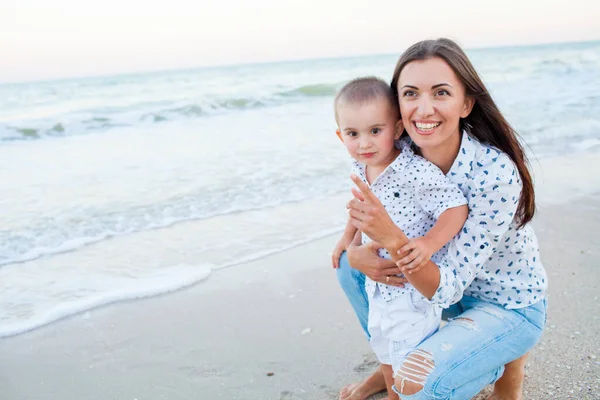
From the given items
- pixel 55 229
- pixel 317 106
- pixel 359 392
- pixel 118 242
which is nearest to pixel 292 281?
pixel 359 392

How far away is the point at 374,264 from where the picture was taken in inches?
94.0

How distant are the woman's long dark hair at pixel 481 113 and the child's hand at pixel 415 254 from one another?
473 mm

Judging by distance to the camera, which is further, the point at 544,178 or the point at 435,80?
the point at 544,178

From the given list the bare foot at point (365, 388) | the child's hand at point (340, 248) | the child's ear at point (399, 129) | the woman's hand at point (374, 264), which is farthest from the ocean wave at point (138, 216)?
the child's ear at point (399, 129)

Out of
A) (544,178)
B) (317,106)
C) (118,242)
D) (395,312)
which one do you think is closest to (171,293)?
(118,242)

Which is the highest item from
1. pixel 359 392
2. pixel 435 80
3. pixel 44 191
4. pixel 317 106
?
pixel 435 80

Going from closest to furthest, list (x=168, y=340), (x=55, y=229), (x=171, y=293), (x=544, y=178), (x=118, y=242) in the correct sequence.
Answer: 1. (x=168, y=340)
2. (x=171, y=293)
3. (x=118, y=242)
4. (x=55, y=229)
5. (x=544, y=178)

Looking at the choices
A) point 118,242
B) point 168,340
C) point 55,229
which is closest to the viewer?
point 168,340

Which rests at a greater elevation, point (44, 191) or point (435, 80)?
point (435, 80)

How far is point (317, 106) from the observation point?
16.8 m

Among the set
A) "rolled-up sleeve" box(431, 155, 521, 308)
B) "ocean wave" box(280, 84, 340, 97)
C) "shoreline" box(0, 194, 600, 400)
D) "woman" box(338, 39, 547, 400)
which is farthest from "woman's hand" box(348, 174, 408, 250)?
"ocean wave" box(280, 84, 340, 97)

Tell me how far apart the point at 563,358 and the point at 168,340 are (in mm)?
2167

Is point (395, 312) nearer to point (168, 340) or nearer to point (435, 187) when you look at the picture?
point (435, 187)

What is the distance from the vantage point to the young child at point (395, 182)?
229 centimetres
